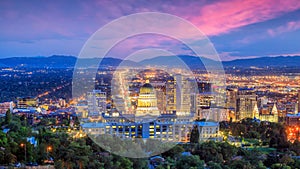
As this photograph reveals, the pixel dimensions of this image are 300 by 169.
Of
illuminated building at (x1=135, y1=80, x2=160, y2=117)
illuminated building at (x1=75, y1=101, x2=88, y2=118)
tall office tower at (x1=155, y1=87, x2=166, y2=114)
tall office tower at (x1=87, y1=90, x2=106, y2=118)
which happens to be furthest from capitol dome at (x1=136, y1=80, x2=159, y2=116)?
illuminated building at (x1=75, y1=101, x2=88, y2=118)

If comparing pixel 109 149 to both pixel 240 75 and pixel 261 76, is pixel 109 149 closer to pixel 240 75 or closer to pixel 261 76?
pixel 240 75

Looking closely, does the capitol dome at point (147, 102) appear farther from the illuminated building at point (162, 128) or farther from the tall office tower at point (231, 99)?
the tall office tower at point (231, 99)

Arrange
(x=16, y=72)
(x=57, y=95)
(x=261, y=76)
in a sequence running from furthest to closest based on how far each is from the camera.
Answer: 1. (x=16, y=72)
2. (x=261, y=76)
3. (x=57, y=95)

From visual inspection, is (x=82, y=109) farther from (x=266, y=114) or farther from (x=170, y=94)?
(x=266, y=114)

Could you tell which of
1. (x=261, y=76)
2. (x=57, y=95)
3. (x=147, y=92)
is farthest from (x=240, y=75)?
(x=147, y=92)

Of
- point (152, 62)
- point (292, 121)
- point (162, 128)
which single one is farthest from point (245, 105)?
point (162, 128)

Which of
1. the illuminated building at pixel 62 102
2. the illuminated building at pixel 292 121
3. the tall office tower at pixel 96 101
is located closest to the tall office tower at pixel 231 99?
the illuminated building at pixel 292 121

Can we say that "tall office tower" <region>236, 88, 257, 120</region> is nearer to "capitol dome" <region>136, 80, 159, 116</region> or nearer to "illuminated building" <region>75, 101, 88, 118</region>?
"capitol dome" <region>136, 80, 159, 116</region>
